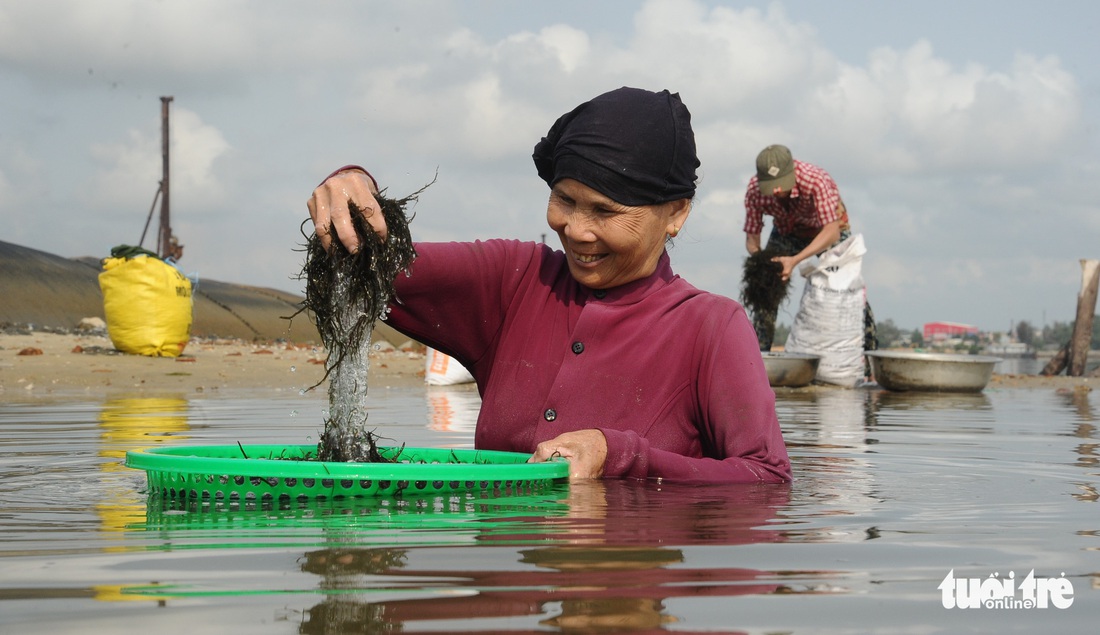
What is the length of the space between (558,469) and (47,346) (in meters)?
12.3

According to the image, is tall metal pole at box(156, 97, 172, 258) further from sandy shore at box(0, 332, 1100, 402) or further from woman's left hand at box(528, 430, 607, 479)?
woman's left hand at box(528, 430, 607, 479)

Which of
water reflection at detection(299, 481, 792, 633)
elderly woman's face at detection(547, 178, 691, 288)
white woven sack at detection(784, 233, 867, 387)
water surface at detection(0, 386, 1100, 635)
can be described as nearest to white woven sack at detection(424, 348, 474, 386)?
white woven sack at detection(784, 233, 867, 387)

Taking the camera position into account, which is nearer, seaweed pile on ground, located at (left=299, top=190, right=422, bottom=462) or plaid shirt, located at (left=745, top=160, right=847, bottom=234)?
seaweed pile on ground, located at (left=299, top=190, right=422, bottom=462)

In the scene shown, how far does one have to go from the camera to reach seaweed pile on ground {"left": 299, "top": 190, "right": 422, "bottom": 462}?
3.49 m

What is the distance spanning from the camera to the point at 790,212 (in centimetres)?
1230

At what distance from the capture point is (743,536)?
275cm

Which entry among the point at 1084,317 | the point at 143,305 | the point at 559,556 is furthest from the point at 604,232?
the point at 1084,317

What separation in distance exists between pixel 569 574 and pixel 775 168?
31.4 ft

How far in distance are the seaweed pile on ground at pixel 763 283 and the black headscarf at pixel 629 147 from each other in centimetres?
858

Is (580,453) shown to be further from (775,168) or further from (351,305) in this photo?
(775,168)

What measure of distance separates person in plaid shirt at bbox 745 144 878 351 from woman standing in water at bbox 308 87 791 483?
7801 millimetres

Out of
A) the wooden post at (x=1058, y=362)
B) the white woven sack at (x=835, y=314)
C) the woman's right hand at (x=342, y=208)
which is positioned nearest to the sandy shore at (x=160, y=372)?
the white woven sack at (x=835, y=314)

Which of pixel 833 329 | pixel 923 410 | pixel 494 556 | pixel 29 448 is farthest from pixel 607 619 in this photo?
pixel 833 329

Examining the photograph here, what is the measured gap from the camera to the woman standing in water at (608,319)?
139 inches
